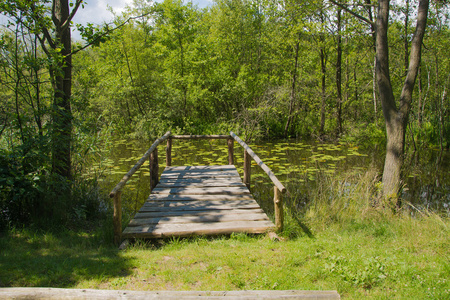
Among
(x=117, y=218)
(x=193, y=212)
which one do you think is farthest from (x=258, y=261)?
(x=117, y=218)

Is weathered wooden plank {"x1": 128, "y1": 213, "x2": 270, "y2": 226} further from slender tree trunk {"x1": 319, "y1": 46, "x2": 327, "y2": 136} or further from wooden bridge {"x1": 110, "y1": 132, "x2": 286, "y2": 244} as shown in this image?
slender tree trunk {"x1": 319, "y1": 46, "x2": 327, "y2": 136}

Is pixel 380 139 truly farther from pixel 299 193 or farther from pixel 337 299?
pixel 337 299

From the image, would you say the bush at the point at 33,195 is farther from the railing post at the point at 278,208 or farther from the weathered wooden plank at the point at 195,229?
the railing post at the point at 278,208

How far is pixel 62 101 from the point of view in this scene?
494 cm

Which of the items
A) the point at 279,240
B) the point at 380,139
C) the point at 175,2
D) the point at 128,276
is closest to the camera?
the point at 128,276

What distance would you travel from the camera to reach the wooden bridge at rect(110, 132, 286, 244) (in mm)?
4312

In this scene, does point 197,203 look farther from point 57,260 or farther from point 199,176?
point 57,260

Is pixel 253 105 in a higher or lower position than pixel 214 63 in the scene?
lower

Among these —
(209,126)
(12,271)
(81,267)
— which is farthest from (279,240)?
(209,126)

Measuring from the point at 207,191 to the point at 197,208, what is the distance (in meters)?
0.90

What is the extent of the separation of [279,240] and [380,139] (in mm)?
11033

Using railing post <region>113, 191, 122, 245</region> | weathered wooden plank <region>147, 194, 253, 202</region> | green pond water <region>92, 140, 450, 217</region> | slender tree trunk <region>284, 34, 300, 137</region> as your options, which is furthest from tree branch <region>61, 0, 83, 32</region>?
slender tree trunk <region>284, 34, 300, 137</region>

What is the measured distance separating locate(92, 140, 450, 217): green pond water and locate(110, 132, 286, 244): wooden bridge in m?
0.84

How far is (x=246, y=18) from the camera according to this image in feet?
59.7
